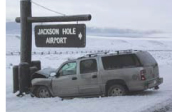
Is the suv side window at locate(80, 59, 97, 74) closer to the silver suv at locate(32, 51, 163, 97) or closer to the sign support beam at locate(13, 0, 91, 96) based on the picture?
the silver suv at locate(32, 51, 163, 97)

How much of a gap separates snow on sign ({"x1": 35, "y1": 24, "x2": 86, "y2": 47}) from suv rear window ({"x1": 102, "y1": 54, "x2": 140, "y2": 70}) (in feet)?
4.30

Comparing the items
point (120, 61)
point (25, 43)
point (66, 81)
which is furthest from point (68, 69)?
point (25, 43)

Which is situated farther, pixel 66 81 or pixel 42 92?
pixel 42 92

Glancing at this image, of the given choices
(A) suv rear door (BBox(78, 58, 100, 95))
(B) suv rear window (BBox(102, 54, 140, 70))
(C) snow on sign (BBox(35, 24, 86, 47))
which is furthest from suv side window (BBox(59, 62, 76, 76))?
(B) suv rear window (BBox(102, 54, 140, 70))

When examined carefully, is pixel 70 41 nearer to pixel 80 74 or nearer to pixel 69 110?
pixel 80 74

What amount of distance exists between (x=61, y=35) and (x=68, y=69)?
148 cm

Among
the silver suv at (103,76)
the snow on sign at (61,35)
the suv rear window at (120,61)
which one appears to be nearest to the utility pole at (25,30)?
the snow on sign at (61,35)

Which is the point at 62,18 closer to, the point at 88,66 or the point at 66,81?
the point at 88,66

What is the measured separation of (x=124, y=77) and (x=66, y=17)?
11.3 ft

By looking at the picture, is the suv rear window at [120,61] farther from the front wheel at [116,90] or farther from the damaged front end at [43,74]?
the damaged front end at [43,74]

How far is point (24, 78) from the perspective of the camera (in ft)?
47.5

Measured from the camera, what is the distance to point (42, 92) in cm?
1346

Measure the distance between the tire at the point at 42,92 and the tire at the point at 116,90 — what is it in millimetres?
2381

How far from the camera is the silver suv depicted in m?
12.2
